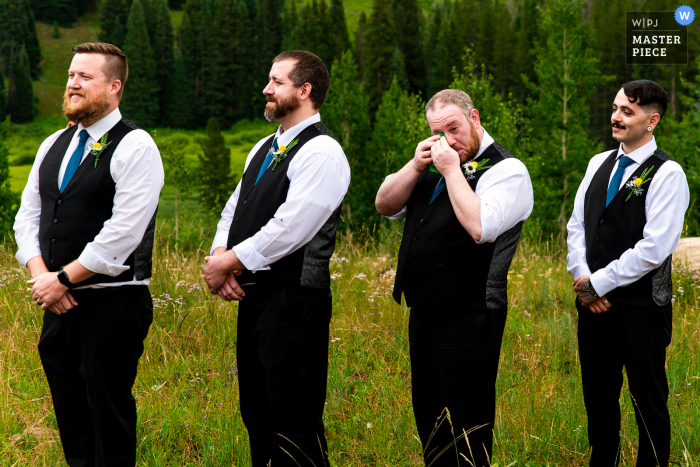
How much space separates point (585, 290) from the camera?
330 centimetres

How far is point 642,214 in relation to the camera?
3260mm

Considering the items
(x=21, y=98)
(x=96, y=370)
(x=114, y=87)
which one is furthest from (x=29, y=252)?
(x=21, y=98)

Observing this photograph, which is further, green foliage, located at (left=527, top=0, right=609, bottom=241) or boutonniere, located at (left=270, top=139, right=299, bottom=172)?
green foliage, located at (left=527, top=0, right=609, bottom=241)

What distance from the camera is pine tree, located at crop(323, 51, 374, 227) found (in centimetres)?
2873

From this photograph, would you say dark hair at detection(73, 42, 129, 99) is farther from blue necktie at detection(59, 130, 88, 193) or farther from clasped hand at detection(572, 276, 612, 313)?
clasped hand at detection(572, 276, 612, 313)

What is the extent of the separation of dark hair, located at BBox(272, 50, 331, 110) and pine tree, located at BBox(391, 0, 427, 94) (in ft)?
248

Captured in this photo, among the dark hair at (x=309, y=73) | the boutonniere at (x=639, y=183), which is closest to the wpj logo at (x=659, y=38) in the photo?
the boutonniere at (x=639, y=183)

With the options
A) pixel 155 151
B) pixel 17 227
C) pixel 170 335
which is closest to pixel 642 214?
pixel 155 151

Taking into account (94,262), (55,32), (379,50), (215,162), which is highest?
(55,32)

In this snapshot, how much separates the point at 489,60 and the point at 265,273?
3047 inches

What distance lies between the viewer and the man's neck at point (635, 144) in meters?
3.37

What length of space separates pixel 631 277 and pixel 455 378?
43.0 inches

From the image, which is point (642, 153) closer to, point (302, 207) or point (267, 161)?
point (302, 207)

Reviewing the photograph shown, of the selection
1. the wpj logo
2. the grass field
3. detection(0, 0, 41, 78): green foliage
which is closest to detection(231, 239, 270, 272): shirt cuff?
the grass field
